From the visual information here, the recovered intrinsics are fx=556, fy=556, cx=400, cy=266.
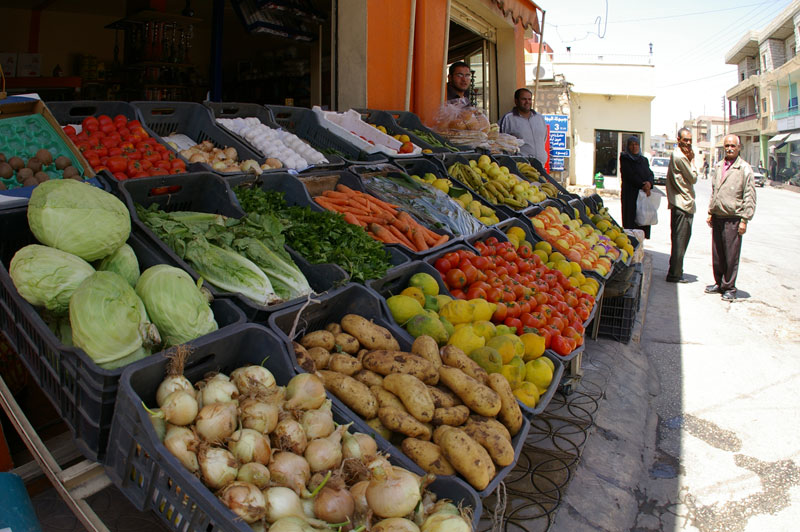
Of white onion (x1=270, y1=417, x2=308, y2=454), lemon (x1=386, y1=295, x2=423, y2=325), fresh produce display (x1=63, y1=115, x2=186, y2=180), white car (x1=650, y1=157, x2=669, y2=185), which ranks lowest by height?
white onion (x1=270, y1=417, x2=308, y2=454)

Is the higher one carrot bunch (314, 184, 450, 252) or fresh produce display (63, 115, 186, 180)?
fresh produce display (63, 115, 186, 180)

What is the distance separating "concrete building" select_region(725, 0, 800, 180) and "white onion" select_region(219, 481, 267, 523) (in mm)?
45309

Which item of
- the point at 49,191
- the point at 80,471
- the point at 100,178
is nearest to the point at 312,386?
the point at 80,471

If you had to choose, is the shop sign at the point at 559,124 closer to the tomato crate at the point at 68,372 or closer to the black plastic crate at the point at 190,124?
the black plastic crate at the point at 190,124

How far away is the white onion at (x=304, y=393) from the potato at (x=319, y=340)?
0.46 m

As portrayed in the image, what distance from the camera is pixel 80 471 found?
66.7 inches

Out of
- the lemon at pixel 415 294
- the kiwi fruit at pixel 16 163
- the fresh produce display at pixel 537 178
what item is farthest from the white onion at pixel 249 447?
the fresh produce display at pixel 537 178

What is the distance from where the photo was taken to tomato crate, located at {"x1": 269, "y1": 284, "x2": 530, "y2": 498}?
228 cm

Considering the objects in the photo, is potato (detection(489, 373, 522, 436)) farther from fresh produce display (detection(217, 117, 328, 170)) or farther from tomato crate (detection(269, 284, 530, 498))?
fresh produce display (detection(217, 117, 328, 170))

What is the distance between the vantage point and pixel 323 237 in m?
3.23

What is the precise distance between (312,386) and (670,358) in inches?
197

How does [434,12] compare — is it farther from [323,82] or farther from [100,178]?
[100,178]

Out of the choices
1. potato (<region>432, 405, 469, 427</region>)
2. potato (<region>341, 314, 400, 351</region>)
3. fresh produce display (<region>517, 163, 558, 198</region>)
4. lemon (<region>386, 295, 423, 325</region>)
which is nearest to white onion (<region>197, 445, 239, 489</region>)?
potato (<region>432, 405, 469, 427</region>)

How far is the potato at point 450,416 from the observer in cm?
219
